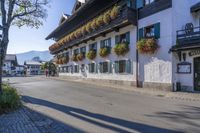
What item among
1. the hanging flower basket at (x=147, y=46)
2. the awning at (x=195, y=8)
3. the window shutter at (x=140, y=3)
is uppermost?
the window shutter at (x=140, y=3)

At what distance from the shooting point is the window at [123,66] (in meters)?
26.9

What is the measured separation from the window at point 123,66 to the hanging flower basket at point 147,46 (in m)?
3.36

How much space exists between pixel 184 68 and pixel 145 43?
4.01 m

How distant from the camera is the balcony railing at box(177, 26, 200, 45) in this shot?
19109 mm

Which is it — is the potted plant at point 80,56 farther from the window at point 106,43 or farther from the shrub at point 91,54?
the window at point 106,43

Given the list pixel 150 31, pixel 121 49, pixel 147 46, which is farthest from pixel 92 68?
pixel 147 46

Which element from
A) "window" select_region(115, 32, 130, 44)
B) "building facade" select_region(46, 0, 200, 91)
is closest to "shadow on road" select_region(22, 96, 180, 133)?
"building facade" select_region(46, 0, 200, 91)

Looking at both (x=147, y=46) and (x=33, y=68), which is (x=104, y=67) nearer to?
(x=147, y=46)

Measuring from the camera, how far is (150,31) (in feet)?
78.8

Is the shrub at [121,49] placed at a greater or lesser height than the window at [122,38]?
lesser

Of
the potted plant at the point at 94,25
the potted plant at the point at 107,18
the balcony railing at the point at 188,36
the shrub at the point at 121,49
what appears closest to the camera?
the balcony railing at the point at 188,36

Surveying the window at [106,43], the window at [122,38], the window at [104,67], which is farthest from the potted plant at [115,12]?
the window at [104,67]

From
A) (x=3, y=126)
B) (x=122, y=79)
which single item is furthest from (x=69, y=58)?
(x=3, y=126)

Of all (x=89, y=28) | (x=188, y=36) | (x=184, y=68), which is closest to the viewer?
(x=188, y=36)
